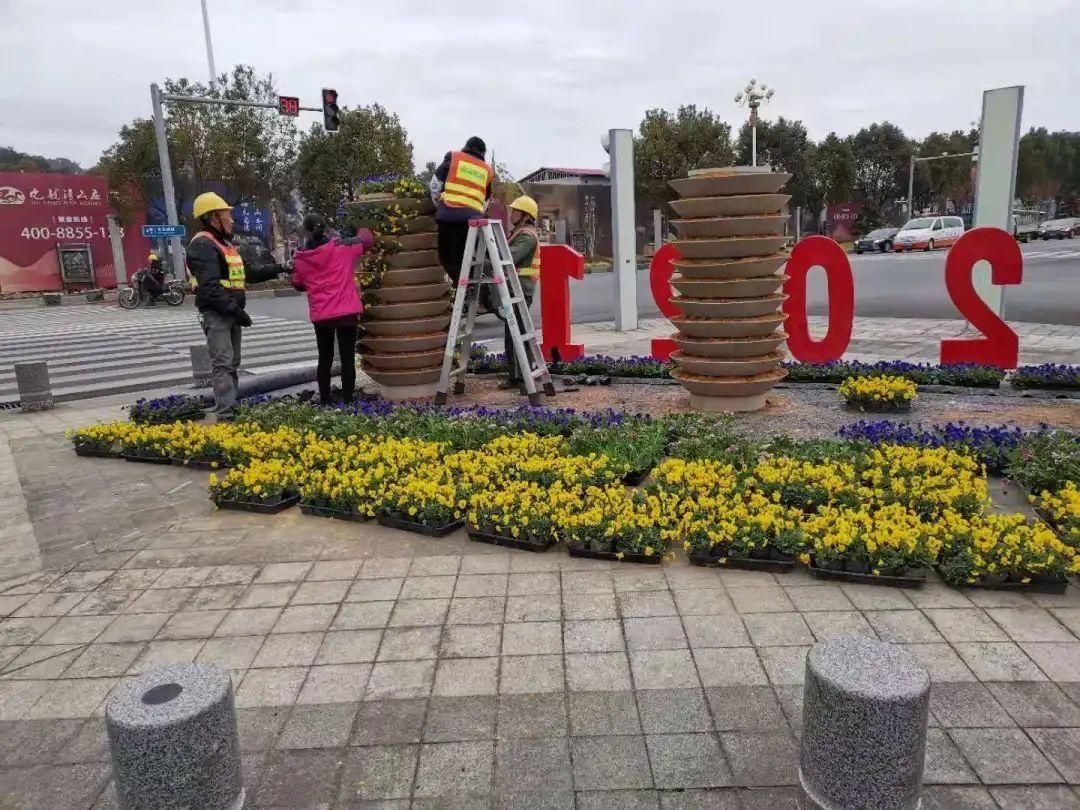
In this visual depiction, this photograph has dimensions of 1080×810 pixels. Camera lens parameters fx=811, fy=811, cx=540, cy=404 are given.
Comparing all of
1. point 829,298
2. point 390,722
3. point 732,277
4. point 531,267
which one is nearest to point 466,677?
point 390,722

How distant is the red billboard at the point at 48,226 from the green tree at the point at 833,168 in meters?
39.7

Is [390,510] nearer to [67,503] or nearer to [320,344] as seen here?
[67,503]

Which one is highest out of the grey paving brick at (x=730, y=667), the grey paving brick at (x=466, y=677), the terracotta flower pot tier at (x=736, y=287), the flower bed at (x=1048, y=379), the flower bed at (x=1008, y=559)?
the terracotta flower pot tier at (x=736, y=287)

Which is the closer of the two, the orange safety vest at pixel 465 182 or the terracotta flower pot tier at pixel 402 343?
the orange safety vest at pixel 465 182

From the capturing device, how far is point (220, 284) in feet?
23.6

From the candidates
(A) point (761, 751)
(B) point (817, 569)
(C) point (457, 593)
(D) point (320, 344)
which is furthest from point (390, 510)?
(D) point (320, 344)

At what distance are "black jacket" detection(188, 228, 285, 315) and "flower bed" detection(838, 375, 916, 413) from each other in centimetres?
528

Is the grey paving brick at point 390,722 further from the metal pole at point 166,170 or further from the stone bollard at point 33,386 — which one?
the metal pole at point 166,170

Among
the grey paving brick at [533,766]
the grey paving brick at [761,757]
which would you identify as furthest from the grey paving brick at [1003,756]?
the grey paving brick at [533,766]

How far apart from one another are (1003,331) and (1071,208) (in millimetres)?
82895

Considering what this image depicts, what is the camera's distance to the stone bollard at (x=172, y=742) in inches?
82.4

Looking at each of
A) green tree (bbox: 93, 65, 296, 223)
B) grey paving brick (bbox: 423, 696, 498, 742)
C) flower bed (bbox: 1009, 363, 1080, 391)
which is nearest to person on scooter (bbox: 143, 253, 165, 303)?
green tree (bbox: 93, 65, 296, 223)

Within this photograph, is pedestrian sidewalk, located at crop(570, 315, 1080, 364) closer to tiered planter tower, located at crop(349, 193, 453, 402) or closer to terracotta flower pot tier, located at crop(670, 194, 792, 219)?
terracotta flower pot tier, located at crop(670, 194, 792, 219)

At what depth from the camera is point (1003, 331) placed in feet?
26.2
